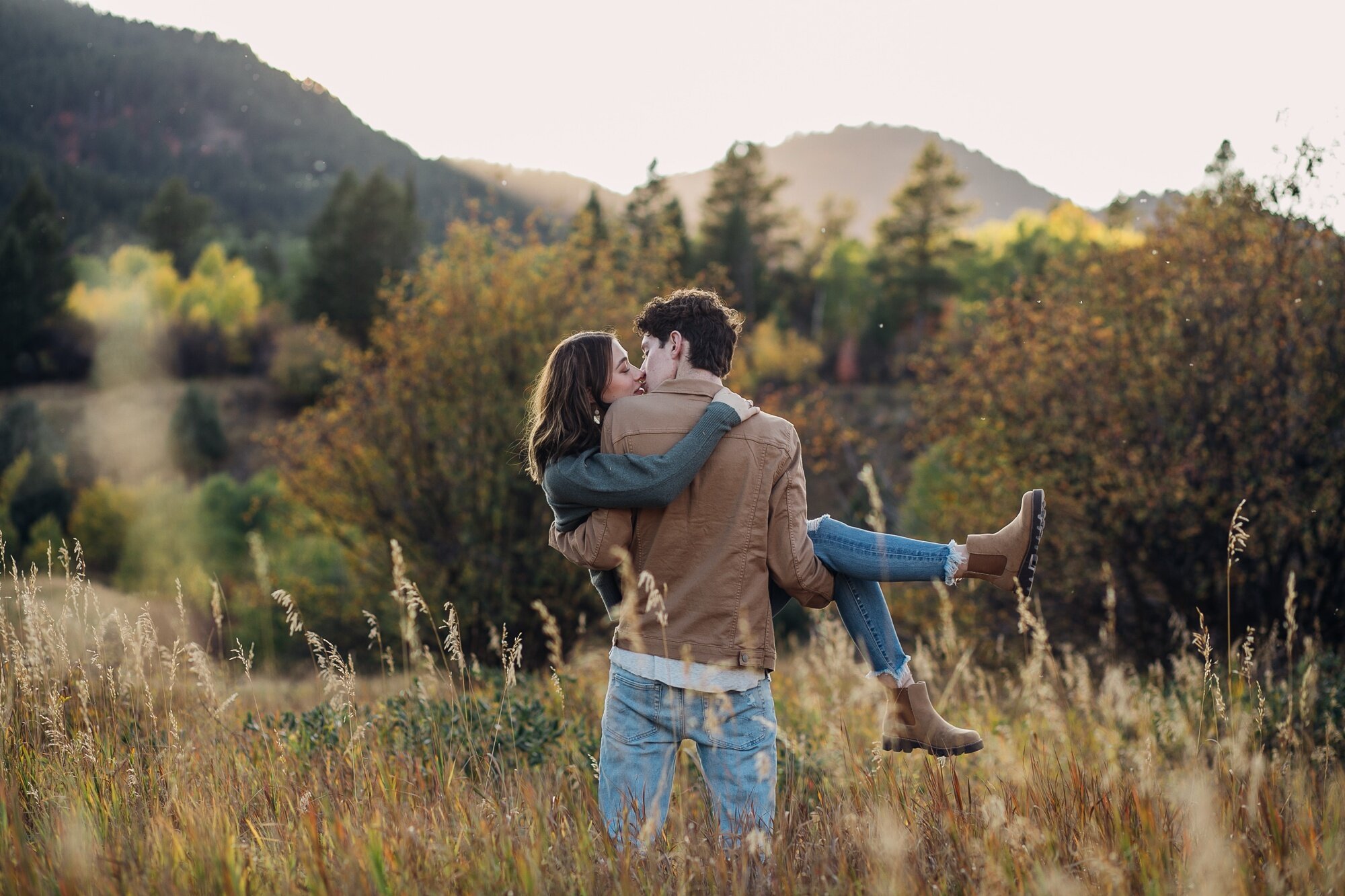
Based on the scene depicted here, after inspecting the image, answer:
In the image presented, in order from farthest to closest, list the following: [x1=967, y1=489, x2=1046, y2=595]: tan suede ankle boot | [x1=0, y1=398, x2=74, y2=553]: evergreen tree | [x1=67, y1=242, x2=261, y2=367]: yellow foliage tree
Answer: [x1=67, y1=242, x2=261, y2=367]: yellow foliage tree < [x1=0, y1=398, x2=74, y2=553]: evergreen tree < [x1=967, y1=489, x2=1046, y2=595]: tan suede ankle boot

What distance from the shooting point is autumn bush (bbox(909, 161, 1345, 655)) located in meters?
8.66

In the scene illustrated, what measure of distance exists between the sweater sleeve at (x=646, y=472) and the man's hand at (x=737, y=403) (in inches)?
0.8

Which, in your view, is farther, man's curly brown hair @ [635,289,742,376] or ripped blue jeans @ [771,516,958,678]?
ripped blue jeans @ [771,516,958,678]

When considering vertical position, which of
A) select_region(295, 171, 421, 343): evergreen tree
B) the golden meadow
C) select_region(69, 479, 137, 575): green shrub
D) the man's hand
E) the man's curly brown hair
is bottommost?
select_region(69, 479, 137, 575): green shrub

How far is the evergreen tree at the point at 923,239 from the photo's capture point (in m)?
44.2

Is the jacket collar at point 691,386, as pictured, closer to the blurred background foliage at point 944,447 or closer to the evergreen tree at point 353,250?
the blurred background foliage at point 944,447

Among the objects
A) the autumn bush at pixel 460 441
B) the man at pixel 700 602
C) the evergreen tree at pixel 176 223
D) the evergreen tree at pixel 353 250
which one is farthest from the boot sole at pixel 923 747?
the evergreen tree at pixel 176 223

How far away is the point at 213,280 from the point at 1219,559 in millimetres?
49718

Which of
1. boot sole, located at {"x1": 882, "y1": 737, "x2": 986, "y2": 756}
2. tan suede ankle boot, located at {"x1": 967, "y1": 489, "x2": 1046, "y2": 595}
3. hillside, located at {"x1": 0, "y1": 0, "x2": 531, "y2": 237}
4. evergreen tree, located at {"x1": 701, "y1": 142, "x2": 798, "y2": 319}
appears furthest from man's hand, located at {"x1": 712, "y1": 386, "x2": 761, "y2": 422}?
evergreen tree, located at {"x1": 701, "y1": 142, "x2": 798, "y2": 319}

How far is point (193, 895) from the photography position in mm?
2105

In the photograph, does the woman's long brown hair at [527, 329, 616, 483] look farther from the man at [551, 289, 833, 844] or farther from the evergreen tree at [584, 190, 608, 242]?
the evergreen tree at [584, 190, 608, 242]

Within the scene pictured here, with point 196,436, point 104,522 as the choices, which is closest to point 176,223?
point 196,436

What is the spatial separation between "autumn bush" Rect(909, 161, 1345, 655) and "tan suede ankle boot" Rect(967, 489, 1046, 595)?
5.88 m

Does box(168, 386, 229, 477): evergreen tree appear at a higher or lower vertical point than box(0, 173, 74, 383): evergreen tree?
lower
